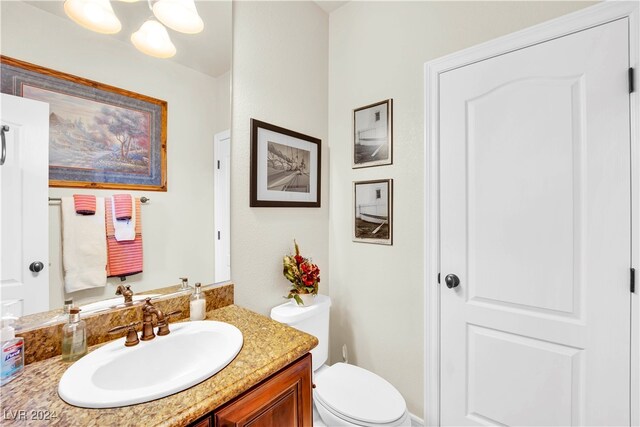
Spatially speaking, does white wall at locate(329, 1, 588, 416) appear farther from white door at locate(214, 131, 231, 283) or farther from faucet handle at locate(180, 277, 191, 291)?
faucet handle at locate(180, 277, 191, 291)

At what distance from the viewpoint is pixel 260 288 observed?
1528 millimetres

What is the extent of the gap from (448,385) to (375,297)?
0.57m

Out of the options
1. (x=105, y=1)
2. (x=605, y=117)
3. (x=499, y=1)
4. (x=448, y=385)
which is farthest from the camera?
(x=448, y=385)

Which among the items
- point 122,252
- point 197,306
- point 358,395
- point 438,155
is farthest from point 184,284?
point 438,155

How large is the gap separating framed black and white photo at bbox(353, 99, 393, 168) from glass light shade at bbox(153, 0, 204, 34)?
100cm

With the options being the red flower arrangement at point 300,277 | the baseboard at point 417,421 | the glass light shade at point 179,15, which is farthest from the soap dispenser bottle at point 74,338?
the baseboard at point 417,421

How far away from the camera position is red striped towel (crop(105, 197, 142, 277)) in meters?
0.99

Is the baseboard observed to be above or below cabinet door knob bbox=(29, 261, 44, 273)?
below

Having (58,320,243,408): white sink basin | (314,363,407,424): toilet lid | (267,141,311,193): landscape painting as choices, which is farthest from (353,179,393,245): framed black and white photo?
(58,320,243,408): white sink basin

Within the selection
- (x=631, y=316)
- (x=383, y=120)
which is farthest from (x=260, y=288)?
(x=631, y=316)

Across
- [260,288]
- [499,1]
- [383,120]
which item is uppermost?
[499,1]

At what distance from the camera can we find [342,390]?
1.31m

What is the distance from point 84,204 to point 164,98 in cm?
51

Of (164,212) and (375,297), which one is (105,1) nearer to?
(164,212)
